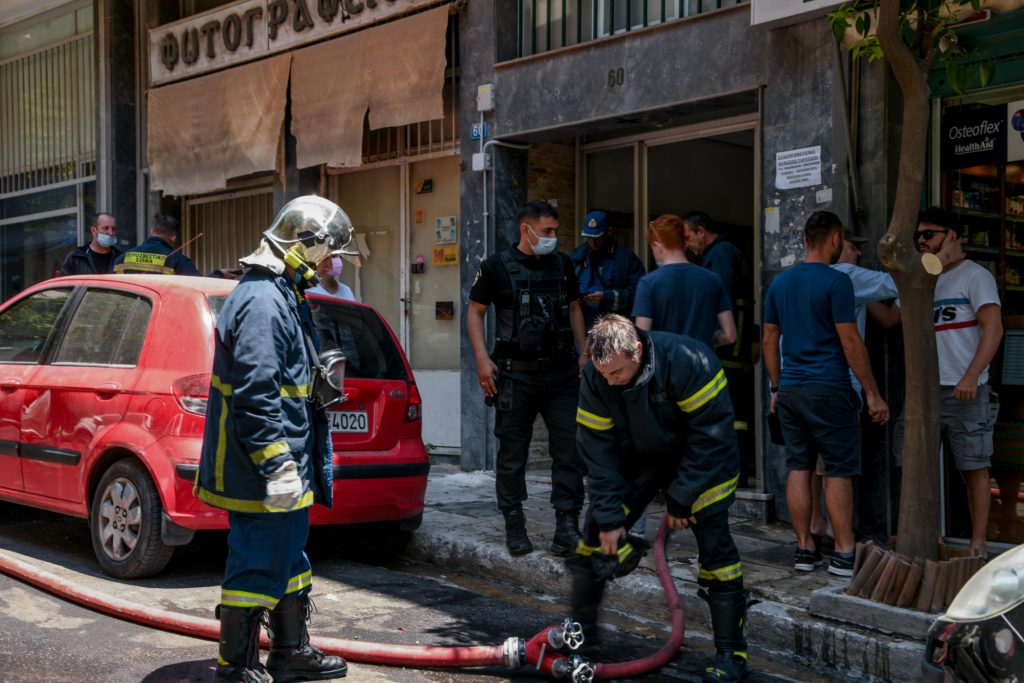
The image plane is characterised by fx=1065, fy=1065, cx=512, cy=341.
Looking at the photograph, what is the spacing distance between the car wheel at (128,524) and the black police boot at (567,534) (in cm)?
208

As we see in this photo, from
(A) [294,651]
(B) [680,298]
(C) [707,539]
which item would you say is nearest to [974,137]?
(B) [680,298]

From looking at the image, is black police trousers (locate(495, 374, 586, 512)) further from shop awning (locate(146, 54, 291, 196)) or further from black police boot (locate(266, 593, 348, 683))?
shop awning (locate(146, 54, 291, 196))

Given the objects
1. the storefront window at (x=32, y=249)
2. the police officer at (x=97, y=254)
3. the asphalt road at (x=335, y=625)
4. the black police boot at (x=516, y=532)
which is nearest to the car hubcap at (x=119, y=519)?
the asphalt road at (x=335, y=625)

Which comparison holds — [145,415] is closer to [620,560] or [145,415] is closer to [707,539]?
[620,560]

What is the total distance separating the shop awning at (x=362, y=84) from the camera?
30.6ft

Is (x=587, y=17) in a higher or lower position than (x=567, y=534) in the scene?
higher

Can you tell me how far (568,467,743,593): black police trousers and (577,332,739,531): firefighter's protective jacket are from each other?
66 millimetres

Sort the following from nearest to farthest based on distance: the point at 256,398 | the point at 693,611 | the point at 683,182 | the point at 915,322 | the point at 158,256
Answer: the point at 256,398 < the point at 915,322 < the point at 693,611 < the point at 158,256 < the point at 683,182

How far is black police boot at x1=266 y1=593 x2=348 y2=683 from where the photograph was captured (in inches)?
159

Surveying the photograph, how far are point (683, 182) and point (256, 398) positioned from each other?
5.78 m

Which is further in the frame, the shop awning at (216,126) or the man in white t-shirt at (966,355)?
the shop awning at (216,126)

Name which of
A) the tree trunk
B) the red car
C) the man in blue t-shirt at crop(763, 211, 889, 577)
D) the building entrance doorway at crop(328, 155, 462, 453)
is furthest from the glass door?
the tree trunk

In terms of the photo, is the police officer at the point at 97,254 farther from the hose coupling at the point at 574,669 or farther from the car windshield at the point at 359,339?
the hose coupling at the point at 574,669

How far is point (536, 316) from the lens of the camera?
5973 millimetres
